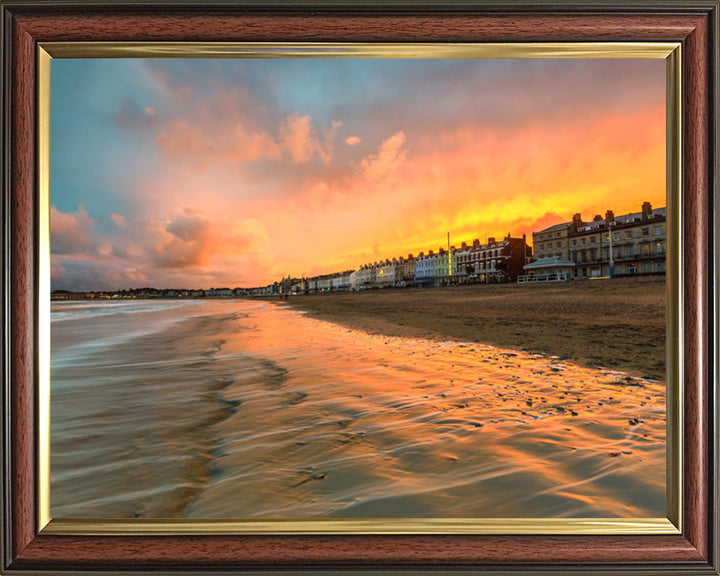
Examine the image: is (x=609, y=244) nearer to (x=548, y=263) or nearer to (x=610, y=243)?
(x=610, y=243)

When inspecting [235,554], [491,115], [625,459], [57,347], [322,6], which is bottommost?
[235,554]

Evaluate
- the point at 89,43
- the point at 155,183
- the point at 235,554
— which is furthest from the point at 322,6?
the point at 235,554

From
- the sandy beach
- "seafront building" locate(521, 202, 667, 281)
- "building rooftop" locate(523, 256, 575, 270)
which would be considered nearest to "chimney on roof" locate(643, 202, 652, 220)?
"seafront building" locate(521, 202, 667, 281)

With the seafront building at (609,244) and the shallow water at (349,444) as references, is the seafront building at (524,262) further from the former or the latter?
the shallow water at (349,444)

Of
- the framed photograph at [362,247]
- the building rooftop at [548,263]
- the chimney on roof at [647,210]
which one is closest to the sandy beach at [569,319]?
the framed photograph at [362,247]

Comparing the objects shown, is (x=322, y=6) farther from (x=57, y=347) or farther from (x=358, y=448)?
(x=358, y=448)

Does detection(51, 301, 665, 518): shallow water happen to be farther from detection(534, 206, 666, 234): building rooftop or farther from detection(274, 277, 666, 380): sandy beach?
detection(534, 206, 666, 234): building rooftop
